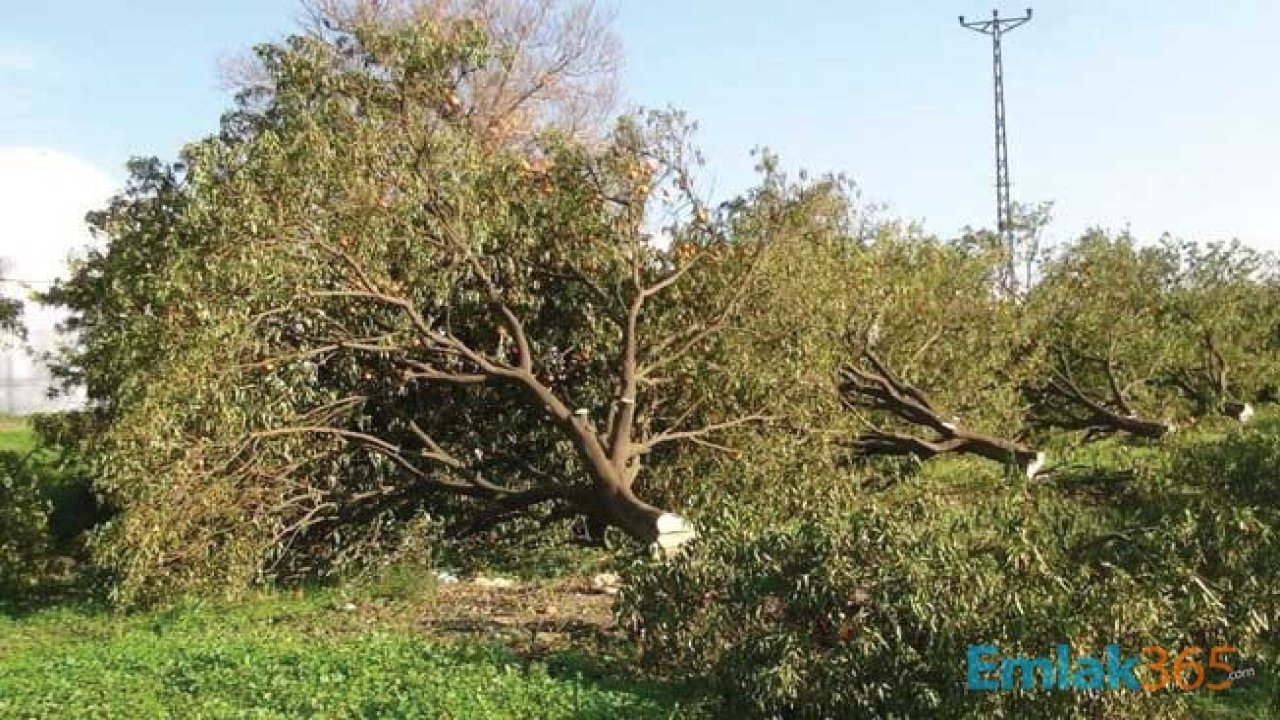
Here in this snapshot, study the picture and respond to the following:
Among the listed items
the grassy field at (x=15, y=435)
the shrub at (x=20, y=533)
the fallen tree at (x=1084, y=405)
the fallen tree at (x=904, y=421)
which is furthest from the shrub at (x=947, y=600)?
the grassy field at (x=15, y=435)

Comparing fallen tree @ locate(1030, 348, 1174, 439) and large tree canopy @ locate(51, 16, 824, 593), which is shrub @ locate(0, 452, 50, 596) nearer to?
large tree canopy @ locate(51, 16, 824, 593)

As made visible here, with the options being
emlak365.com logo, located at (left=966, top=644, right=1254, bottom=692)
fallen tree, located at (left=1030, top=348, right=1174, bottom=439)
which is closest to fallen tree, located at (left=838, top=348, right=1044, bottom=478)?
fallen tree, located at (left=1030, top=348, right=1174, bottom=439)

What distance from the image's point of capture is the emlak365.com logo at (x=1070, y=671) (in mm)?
3969

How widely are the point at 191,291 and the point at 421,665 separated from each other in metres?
3.20

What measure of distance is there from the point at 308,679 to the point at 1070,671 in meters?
3.08

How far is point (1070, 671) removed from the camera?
3.96 metres

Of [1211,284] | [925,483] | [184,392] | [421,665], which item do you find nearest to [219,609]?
[184,392]

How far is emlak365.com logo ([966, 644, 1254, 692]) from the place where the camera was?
13.0ft

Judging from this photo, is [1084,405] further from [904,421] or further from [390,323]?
[390,323]

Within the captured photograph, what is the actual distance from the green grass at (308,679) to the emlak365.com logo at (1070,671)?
1.18 meters

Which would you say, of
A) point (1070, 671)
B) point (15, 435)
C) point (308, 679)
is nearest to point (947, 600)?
point (1070, 671)

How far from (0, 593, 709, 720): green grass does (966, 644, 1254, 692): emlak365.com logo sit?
1.18 m

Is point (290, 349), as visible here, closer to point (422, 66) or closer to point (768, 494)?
point (422, 66)

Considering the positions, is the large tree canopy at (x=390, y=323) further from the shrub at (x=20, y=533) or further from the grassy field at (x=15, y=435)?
the grassy field at (x=15, y=435)
